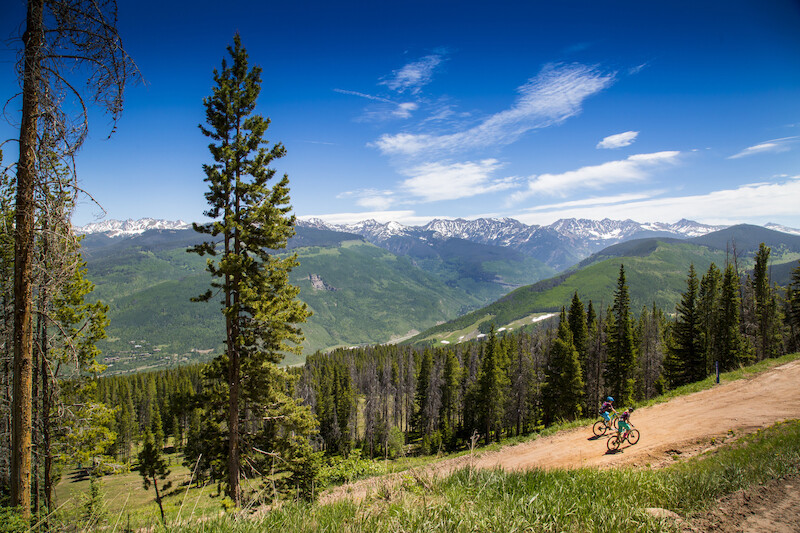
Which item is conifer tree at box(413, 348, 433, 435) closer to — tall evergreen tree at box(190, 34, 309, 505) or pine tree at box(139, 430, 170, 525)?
pine tree at box(139, 430, 170, 525)

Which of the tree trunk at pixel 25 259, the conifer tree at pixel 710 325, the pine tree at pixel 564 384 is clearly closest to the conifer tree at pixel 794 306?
the conifer tree at pixel 710 325

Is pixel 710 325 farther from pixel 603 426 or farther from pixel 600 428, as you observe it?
pixel 600 428

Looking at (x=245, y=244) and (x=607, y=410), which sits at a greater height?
(x=245, y=244)

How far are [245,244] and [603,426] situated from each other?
21753 millimetres

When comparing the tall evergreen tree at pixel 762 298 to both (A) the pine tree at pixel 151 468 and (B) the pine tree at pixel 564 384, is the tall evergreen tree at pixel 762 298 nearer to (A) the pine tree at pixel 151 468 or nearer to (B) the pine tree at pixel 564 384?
(B) the pine tree at pixel 564 384

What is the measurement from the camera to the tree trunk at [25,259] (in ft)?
22.2

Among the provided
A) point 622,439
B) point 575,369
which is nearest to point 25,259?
point 622,439

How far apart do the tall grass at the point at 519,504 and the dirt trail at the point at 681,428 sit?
6.72m

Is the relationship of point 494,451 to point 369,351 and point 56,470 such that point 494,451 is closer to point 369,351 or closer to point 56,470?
point 56,470

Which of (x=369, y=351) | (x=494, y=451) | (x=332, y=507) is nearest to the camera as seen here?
(x=332, y=507)

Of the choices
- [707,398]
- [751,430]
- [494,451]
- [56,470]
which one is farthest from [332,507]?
[707,398]

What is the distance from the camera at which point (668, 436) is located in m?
17.3

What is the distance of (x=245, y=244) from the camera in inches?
555

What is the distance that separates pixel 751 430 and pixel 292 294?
19949 millimetres
